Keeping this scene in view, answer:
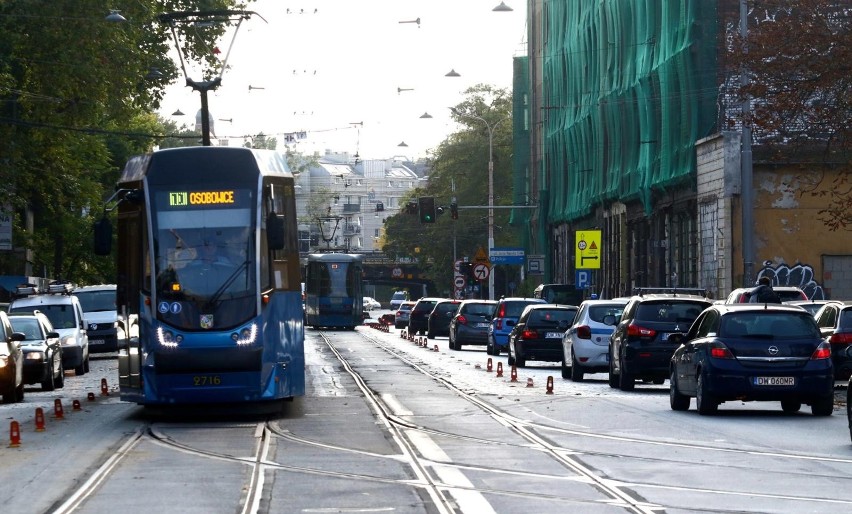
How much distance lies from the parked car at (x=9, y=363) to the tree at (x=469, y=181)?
88.5 metres

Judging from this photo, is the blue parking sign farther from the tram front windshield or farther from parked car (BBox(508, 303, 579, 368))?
the tram front windshield

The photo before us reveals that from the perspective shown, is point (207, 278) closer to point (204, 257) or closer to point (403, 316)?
point (204, 257)

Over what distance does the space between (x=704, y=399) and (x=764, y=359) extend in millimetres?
938

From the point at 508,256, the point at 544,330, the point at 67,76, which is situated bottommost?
the point at 544,330

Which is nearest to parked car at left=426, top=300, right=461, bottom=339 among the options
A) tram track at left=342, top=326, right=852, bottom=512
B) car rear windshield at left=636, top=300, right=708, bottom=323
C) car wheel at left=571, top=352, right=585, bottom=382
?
car wheel at left=571, top=352, right=585, bottom=382

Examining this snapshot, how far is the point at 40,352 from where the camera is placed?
29141 millimetres

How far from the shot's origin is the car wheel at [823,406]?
68.5 feet

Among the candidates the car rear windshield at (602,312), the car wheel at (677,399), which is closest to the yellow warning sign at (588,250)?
the car rear windshield at (602,312)

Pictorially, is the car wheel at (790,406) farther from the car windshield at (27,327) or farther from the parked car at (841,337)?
the car windshield at (27,327)

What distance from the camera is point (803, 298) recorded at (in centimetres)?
3506

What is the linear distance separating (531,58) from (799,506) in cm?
7911

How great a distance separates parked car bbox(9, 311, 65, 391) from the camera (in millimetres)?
28969

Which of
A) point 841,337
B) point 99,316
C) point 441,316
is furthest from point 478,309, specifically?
point 841,337

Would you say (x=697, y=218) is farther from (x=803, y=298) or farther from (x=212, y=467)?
(x=212, y=467)
